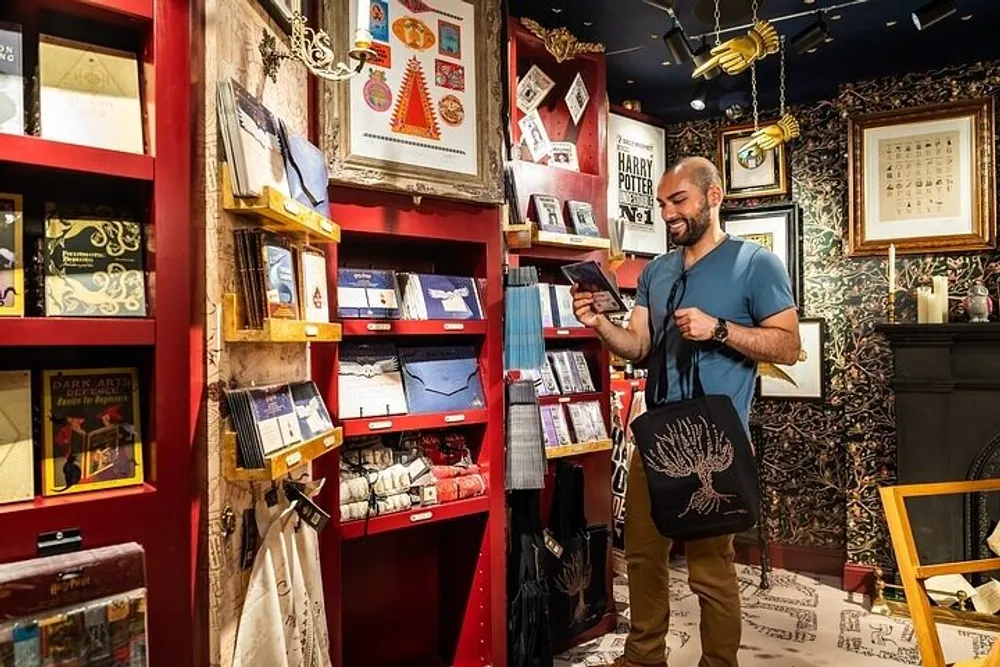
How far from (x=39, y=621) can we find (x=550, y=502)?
223cm

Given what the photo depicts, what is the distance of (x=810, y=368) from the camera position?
4109mm

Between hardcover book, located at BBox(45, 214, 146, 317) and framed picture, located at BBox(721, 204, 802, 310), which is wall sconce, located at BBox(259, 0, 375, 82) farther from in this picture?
framed picture, located at BBox(721, 204, 802, 310)

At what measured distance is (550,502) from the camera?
314cm

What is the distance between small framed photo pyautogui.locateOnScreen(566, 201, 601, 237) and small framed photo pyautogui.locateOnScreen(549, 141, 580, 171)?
23 centimetres

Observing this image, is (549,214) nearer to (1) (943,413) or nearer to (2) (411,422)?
(2) (411,422)

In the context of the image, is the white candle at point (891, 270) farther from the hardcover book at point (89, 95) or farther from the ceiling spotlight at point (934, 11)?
the hardcover book at point (89, 95)

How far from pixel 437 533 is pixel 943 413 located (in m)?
2.62

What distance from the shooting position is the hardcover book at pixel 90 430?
1.37 m

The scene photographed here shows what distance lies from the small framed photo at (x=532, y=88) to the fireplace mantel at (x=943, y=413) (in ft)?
6.91

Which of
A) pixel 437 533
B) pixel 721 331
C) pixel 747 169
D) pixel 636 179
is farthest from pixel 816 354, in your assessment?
pixel 437 533

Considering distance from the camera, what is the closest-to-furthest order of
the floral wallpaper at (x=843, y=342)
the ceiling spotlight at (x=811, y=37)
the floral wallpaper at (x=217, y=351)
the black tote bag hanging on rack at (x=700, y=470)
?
1. the floral wallpaper at (x=217, y=351)
2. the black tote bag hanging on rack at (x=700, y=470)
3. the ceiling spotlight at (x=811, y=37)
4. the floral wallpaper at (x=843, y=342)

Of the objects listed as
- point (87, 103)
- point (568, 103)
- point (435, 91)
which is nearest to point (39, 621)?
point (87, 103)

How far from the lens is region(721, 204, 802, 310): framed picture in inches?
163

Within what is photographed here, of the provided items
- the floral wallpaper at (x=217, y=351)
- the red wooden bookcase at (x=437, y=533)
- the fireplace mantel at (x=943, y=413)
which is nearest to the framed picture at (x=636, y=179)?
the fireplace mantel at (x=943, y=413)
